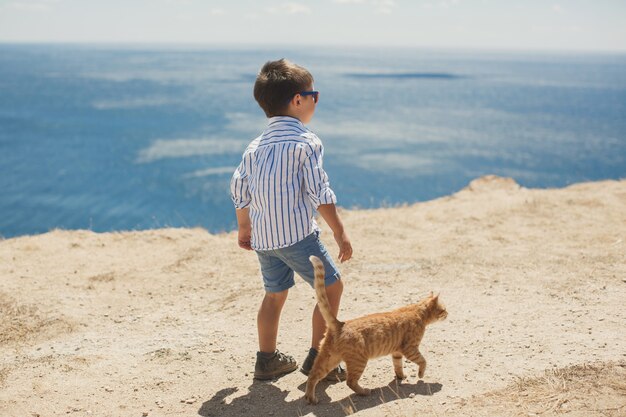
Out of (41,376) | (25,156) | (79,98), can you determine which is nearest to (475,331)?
(41,376)

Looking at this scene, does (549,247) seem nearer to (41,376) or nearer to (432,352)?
(432,352)

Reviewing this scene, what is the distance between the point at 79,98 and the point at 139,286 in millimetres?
114246

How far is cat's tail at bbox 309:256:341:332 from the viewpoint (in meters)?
3.70

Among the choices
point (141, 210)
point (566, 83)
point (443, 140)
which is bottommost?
point (141, 210)

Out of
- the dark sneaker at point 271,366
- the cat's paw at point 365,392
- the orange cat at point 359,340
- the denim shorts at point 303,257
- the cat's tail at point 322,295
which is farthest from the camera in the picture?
the dark sneaker at point 271,366

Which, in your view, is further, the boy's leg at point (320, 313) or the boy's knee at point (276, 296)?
the boy's knee at point (276, 296)

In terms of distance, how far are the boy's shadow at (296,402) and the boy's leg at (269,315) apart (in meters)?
0.36

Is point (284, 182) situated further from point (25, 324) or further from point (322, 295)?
point (25, 324)

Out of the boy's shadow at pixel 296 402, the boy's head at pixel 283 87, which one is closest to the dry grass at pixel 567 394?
the boy's shadow at pixel 296 402

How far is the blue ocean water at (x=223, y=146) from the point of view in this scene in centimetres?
5031

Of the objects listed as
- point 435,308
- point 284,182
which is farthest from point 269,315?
point 435,308

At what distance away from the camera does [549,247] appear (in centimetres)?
768

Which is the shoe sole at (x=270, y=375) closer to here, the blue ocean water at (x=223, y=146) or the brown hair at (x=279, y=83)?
the brown hair at (x=279, y=83)

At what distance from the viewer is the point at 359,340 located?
150 inches
